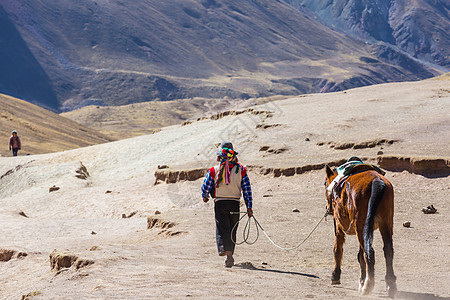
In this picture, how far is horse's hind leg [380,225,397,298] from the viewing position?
589 centimetres

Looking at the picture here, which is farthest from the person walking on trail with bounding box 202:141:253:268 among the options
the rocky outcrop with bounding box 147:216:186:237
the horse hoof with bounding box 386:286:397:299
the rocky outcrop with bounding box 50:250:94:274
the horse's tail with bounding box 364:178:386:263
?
the rocky outcrop with bounding box 147:216:186:237

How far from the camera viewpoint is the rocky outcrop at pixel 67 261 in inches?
277

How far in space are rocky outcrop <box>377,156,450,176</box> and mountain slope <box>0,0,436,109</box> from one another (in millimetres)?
117576

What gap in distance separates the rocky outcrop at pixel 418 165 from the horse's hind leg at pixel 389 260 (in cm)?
856

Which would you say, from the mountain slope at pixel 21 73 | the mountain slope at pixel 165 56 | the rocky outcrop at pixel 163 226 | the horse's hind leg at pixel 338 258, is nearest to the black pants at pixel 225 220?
the horse's hind leg at pixel 338 258

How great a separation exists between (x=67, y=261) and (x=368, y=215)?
3596 millimetres

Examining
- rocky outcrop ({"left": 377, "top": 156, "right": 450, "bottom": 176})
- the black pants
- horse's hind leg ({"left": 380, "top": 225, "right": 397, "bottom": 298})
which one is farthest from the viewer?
rocky outcrop ({"left": 377, "top": 156, "right": 450, "bottom": 176})

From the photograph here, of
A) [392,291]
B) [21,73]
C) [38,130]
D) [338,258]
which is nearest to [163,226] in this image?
[338,258]

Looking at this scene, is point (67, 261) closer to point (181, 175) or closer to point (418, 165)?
point (418, 165)

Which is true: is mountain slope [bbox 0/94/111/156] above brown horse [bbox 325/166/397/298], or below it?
→ above

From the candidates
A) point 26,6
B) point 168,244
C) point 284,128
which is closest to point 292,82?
point 26,6

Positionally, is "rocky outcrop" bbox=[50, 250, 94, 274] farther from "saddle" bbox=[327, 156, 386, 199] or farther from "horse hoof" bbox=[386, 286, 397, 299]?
"horse hoof" bbox=[386, 286, 397, 299]

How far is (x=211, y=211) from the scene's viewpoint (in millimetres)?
13539

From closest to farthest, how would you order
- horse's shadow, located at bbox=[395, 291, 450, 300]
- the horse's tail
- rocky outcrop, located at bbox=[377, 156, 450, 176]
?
horse's shadow, located at bbox=[395, 291, 450, 300] < the horse's tail < rocky outcrop, located at bbox=[377, 156, 450, 176]
